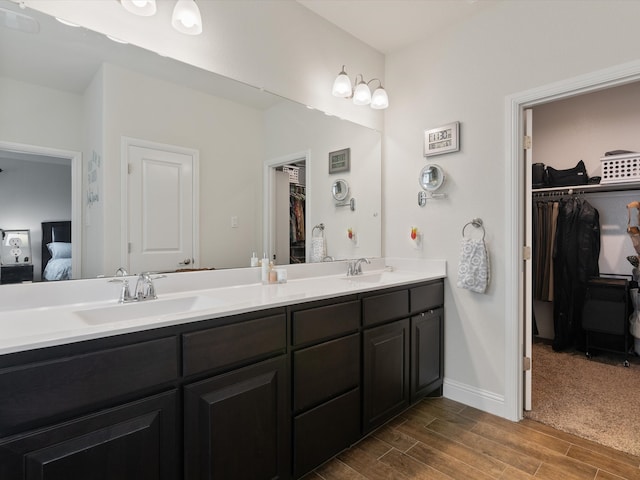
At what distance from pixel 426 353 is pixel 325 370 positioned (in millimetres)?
979

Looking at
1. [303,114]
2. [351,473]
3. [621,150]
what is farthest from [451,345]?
[621,150]

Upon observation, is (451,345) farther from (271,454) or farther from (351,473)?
(271,454)

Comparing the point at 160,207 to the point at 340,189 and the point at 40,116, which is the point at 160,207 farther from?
the point at 340,189

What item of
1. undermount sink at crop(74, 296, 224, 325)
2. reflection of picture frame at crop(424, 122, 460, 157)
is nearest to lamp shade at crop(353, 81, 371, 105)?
reflection of picture frame at crop(424, 122, 460, 157)

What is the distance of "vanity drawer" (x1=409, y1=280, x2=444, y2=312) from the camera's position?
2260 mm

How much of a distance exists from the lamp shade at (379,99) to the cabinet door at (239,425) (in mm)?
1981

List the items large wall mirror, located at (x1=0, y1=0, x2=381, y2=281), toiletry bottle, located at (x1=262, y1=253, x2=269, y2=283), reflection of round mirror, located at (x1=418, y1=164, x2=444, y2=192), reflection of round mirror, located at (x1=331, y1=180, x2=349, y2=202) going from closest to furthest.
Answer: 1. large wall mirror, located at (x1=0, y1=0, x2=381, y2=281)
2. toiletry bottle, located at (x1=262, y1=253, x2=269, y2=283)
3. reflection of round mirror, located at (x1=418, y1=164, x2=444, y2=192)
4. reflection of round mirror, located at (x1=331, y1=180, x2=349, y2=202)

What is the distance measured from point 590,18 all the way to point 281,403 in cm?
252

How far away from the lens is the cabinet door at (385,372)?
1927 millimetres

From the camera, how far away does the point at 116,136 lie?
157 cm

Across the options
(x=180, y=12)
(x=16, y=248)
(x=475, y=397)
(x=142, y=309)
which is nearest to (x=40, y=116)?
(x=16, y=248)

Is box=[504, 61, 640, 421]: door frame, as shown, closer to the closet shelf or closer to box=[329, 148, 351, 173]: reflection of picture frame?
box=[329, 148, 351, 173]: reflection of picture frame

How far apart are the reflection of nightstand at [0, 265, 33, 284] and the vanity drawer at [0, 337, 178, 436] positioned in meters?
0.60

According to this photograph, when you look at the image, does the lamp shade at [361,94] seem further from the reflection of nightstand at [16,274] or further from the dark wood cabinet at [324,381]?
the reflection of nightstand at [16,274]
